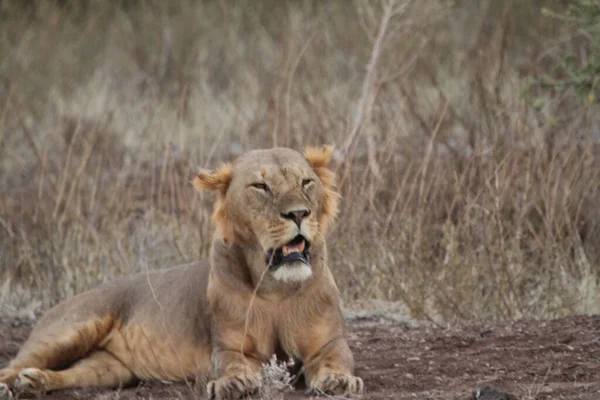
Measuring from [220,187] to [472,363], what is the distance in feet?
3.93

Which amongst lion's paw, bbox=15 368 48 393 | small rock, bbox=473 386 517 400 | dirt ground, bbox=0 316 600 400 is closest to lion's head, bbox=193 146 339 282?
dirt ground, bbox=0 316 600 400

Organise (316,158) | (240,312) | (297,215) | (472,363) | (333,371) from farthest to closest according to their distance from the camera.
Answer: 1. (472,363)
2. (316,158)
3. (240,312)
4. (333,371)
5. (297,215)

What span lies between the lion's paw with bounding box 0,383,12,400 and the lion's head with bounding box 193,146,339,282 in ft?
3.49

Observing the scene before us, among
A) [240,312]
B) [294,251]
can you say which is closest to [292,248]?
[294,251]

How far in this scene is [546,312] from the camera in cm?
681

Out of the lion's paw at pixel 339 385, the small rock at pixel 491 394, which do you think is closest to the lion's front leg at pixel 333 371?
the lion's paw at pixel 339 385

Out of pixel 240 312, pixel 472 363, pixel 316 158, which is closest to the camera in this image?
pixel 240 312

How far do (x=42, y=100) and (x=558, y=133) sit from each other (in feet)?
21.1

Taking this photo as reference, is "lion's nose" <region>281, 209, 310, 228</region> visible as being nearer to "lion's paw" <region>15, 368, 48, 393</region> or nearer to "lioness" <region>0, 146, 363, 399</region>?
"lioness" <region>0, 146, 363, 399</region>

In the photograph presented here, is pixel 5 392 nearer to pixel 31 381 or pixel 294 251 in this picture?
pixel 31 381

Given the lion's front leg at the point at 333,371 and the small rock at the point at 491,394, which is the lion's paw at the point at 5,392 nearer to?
the lion's front leg at the point at 333,371

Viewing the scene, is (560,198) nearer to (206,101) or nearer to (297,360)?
(297,360)

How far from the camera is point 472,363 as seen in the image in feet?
17.4

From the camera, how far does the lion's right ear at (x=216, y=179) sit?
16.6 ft
